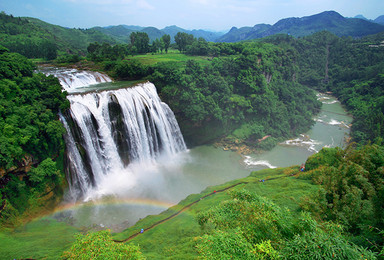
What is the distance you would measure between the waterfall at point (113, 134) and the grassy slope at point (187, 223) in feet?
21.6

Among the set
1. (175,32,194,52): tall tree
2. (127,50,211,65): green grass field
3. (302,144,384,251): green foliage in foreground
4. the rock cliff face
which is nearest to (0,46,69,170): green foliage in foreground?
the rock cliff face

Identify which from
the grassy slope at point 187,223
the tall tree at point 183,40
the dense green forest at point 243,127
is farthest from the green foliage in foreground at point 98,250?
the tall tree at point 183,40

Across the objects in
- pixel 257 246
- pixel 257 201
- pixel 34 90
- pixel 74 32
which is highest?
pixel 74 32

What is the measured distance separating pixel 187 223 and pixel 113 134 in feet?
35.5

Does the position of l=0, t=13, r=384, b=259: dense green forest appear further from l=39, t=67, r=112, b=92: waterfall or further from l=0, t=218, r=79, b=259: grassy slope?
l=39, t=67, r=112, b=92: waterfall

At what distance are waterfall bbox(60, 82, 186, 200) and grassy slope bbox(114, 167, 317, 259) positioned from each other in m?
6.59

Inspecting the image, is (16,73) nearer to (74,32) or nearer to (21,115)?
(21,115)

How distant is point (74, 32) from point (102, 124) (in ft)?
313

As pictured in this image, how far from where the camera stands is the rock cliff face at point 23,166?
11.9 m

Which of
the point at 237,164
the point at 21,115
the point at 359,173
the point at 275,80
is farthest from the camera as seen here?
the point at 275,80

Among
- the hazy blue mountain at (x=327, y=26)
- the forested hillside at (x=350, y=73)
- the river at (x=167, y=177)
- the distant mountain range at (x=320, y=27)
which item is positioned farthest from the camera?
the distant mountain range at (x=320, y=27)

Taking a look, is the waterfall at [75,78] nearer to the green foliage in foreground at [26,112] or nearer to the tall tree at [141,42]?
the green foliage in foreground at [26,112]

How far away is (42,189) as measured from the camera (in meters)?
13.3

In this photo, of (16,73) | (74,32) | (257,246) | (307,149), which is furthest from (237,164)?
(74,32)
